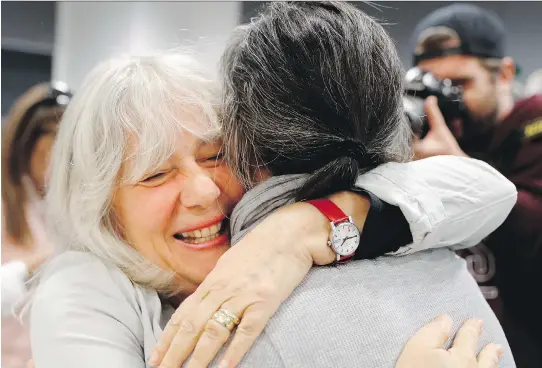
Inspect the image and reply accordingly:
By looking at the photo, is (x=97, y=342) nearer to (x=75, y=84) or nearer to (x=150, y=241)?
(x=150, y=241)

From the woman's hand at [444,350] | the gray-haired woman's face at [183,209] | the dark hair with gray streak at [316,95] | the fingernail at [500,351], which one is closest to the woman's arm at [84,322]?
the gray-haired woman's face at [183,209]

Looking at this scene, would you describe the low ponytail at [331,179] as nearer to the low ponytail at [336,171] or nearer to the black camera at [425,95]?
the low ponytail at [336,171]

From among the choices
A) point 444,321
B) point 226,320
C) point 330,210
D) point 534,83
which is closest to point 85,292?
point 226,320

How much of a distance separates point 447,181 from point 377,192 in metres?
0.15

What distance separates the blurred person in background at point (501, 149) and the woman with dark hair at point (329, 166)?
0.58m

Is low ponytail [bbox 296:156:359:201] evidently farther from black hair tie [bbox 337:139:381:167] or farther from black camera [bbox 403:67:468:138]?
black camera [bbox 403:67:468:138]

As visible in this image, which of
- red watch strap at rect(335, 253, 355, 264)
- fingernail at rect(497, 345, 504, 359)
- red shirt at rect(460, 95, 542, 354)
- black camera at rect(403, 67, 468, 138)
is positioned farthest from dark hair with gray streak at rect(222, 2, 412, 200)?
Answer: red shirt at rect(460, 95, 542, 354)

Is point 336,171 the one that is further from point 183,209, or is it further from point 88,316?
point 88,316

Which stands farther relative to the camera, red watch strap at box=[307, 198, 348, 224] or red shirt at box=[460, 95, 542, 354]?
red shirt at box=[460, 95, 542, 354]

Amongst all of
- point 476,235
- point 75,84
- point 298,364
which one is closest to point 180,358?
point 298,364

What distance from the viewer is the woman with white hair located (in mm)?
883

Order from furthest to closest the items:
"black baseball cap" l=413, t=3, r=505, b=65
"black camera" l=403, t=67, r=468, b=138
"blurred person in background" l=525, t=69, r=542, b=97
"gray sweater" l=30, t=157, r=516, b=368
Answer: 1. "blurred person in background" l=525, t=69, r=542, b=97
2. "black baseball cap" l=413, t=3, r=505, b=65
3. "black camera" l=403, t=67, r=468, b=138
4. "gray sweater" l=30, t=157, r=516, b=368

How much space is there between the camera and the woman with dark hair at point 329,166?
0.67 metres

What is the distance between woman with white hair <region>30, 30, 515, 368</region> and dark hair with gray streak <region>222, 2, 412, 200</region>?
7 cm
